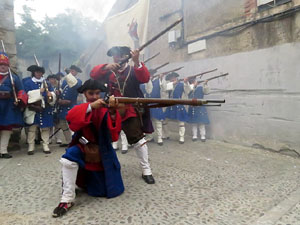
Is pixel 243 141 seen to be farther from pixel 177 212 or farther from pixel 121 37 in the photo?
pixel 121 37

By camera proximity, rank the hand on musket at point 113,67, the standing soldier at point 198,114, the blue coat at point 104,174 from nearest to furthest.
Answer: the blue coat at point 104,174
the hand on musket at point 113,67
the standing soldier at point 198,114

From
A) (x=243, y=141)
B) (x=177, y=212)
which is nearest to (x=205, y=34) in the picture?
(x=243, y=141)

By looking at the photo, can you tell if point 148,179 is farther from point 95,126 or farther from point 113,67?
point 113,67

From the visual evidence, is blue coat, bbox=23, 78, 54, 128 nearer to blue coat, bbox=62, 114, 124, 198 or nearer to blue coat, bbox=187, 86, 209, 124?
blue coat, bbox=62, 114, 124, 198

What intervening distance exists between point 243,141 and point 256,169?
1.81m

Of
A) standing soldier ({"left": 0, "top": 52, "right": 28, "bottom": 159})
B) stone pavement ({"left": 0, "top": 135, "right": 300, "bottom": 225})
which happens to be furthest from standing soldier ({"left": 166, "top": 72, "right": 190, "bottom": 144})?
standing soldier ({"left": 0, "top": 52, "right": 28, "bottom": 159})

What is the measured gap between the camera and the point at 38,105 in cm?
475

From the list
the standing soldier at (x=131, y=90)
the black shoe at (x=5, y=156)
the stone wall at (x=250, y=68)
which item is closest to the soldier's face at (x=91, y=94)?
the standing soldier at (x=131, y=90)

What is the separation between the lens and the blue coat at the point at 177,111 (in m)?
6.09

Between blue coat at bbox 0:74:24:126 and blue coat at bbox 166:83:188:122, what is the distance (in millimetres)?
3588

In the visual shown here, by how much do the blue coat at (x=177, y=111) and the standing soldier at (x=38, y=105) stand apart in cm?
299

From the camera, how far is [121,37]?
8.16 metres

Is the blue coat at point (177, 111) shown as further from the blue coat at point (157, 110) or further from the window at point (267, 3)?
the window at point (267, 3)

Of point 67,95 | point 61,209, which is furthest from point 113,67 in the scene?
point 67,95
